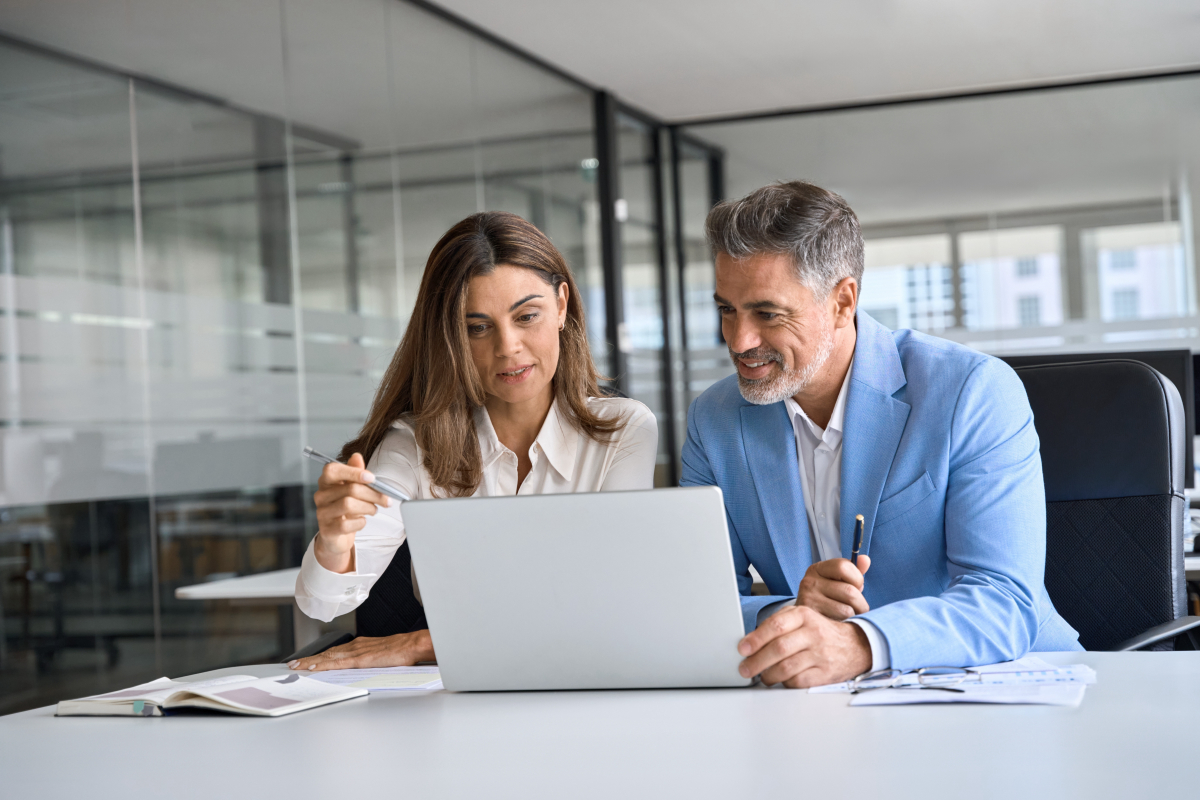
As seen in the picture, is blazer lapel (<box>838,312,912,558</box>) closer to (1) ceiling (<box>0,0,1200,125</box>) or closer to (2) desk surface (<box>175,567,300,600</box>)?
(2) desk surface (<box>175,567,300,600</box>)

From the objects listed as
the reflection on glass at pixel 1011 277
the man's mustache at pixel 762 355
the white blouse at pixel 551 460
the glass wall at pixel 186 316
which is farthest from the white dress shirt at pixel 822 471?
the reflection on glass at pixel 1011 277

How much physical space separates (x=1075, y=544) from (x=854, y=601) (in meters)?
0.85

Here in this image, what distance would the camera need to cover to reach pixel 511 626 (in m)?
1.35

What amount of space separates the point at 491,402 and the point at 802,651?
1080 mm

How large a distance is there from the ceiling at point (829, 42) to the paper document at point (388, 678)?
4549 millimetres

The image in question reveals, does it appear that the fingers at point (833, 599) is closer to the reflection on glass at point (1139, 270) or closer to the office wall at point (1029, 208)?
the office wall at point (1029, 208)

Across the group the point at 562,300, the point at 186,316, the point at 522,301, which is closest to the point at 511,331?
the point at 522,301

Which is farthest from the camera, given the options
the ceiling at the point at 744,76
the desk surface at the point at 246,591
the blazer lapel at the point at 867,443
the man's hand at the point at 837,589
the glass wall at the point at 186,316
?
the ceiling at the point at 744,76

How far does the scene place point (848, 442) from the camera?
5.74 ft

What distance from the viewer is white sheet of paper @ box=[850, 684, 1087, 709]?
3.90 feet

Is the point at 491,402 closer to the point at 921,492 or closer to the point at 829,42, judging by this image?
the point at 921,492

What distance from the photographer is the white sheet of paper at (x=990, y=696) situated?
1189 millimetres

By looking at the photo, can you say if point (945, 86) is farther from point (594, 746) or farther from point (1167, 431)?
point (594, 746)

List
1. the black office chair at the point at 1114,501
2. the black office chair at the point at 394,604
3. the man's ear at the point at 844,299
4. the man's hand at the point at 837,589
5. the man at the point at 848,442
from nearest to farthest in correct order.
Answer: the man's hand at the point at 837,589, the man at the point at 848,442, the man's ear at the point at 844,299, the black office chair at the point at 1114,501, the black office chair at the point at 394,604
